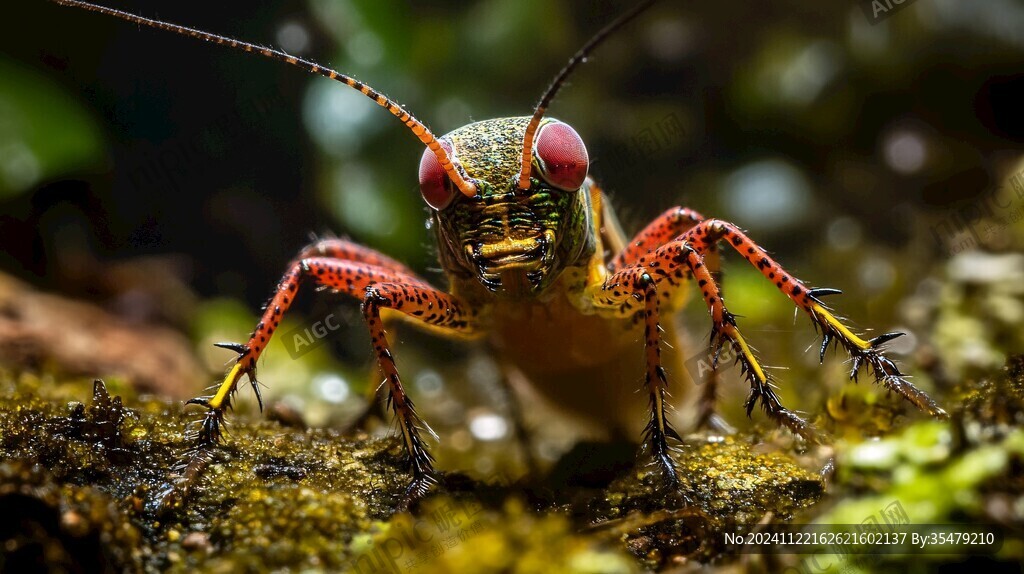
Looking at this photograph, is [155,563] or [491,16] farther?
[491,16]

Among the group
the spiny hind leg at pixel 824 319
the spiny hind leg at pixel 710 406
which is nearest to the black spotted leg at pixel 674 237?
the spiny hind leg at pixel 710 406

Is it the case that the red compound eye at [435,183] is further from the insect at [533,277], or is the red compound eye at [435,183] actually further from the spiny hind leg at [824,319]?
the spiny hind leg at [824,319]

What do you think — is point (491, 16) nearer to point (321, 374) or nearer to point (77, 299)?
point (321, 374)

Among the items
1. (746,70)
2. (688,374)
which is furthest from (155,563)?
(746,70)

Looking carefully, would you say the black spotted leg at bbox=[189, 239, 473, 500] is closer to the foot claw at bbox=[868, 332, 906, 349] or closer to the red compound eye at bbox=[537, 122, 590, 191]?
the red compound eye at bbox=[537, 122, 590, 191]

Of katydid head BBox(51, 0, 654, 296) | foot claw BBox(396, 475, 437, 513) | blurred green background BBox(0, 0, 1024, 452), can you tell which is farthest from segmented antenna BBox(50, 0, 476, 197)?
blurred green background BBox(0, 0, 1024, 452)

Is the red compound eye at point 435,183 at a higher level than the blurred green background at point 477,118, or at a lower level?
lower

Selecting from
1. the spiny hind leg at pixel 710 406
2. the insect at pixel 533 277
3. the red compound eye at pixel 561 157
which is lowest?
the spiny hind leg at pixel 710 406

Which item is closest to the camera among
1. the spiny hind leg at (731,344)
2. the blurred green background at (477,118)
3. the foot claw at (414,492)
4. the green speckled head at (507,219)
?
the foot claw at (414,492)

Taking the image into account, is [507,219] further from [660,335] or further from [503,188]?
[660,335]
